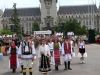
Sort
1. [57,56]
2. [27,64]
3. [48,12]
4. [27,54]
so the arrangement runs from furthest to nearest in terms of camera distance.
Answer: [48,12] → [57,56] → [27,54] → [27,64]

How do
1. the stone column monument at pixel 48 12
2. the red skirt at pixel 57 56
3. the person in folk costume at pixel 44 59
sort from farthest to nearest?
the stone column monument at pixel 48 12
the red skirt at pixel 57 56
the person in folk costume at pixel 44 59

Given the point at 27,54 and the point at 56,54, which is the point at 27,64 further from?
the point at 56,54

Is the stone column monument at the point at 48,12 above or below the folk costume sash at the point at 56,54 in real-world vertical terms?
above

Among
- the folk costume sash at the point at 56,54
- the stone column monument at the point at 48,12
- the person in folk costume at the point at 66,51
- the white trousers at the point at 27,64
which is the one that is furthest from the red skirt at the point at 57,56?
the stone column monument at the point at 48,12

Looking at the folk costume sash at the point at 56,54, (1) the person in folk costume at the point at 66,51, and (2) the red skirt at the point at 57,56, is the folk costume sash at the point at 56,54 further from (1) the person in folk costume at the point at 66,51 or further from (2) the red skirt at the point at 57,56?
(1) the person in folk costume at the point at 66,51

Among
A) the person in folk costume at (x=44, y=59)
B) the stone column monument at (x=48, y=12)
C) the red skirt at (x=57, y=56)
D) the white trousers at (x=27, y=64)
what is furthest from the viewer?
the stone column monument at (x=48, y=12)

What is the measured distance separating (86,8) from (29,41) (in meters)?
183

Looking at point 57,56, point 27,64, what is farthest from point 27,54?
point 57,56

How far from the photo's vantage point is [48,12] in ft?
632

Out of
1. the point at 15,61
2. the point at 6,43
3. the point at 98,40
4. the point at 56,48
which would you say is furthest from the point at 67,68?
the point at 98,40

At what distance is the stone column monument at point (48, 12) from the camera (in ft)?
632

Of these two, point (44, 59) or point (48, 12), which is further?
point (48, 12)

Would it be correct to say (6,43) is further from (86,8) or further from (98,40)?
(86,8)

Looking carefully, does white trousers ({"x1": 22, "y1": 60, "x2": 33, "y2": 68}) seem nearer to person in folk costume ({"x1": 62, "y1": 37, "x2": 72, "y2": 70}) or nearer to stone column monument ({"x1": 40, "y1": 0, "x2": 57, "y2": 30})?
person in folk costume ({"x1": 62, "y1": 37, "x2": 72, "y2": 70})
